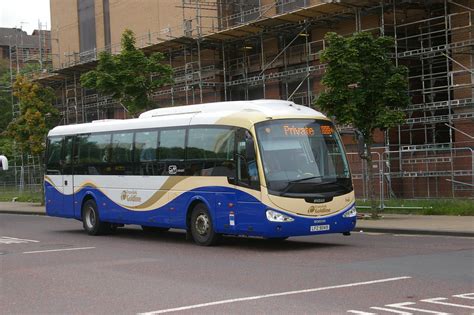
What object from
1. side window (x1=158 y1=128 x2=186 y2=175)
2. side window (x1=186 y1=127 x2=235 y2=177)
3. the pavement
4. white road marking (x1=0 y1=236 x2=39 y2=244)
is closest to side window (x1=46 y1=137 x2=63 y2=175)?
white road marking (x1=0 y1=236 x2=39 y2=244)

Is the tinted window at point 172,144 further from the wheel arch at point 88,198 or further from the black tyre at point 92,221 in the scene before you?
the black tyre at point 92,221

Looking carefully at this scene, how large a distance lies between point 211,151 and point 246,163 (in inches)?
49.5

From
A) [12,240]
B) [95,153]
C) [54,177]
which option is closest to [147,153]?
[95,153]

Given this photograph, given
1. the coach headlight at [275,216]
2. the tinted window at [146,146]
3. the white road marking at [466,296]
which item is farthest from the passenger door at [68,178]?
the white road marking at [466,296]

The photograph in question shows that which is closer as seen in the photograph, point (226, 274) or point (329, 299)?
point (329, 299)

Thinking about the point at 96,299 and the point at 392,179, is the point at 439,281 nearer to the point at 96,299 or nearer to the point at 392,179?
the point at 96,299

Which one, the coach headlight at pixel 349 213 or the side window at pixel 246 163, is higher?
the side window at pixel 246 163

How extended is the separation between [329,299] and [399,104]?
12.9m

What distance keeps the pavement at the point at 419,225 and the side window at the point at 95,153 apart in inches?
283

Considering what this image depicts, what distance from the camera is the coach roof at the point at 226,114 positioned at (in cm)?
1519

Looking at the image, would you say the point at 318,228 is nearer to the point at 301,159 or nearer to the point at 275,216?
the point at 275,216

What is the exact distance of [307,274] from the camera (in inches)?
442

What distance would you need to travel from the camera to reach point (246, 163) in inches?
582

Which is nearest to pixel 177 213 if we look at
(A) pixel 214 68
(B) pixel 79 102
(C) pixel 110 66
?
(C) pixel 110 66
